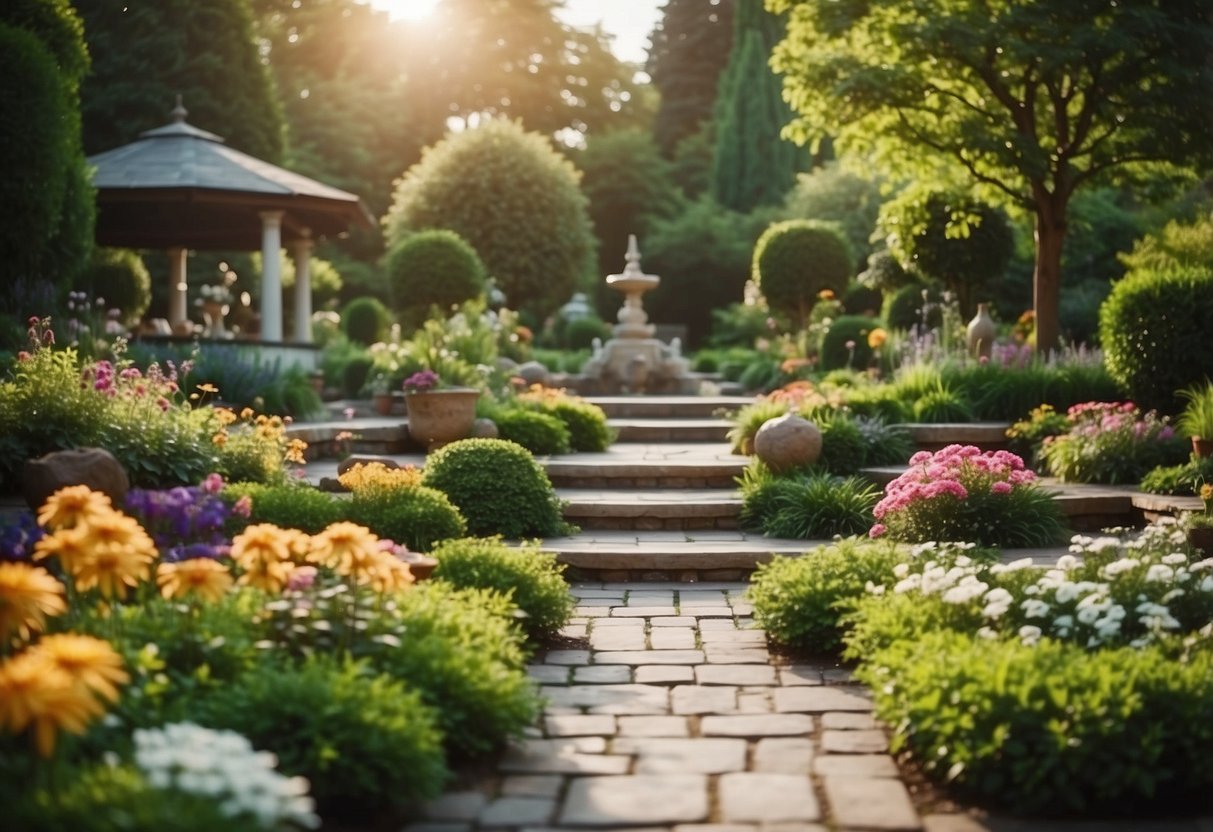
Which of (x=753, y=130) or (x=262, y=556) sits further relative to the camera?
(x=753, y=130)

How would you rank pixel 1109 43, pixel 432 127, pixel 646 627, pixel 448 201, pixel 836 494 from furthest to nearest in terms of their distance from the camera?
1. pixel 432 127
2. pixel 448 201
3. pixel 1109 43
4. pixel 836 494
5. pixel 646 627

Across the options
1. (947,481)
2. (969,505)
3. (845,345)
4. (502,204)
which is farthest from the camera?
(502,204)

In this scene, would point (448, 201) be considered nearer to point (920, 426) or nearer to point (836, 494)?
point (920, 426)

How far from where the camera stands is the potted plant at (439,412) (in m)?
10.8

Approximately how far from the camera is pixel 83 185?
12438 millimetres

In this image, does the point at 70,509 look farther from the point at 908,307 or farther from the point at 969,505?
the point at 908,307

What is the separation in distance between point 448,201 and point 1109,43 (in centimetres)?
1695

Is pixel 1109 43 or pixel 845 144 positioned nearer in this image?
pixel 1109 43

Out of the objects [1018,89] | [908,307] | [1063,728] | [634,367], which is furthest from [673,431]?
[1063,728]

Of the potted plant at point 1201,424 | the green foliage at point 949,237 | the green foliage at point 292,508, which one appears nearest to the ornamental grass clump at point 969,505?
the potted plant at point 1201,424

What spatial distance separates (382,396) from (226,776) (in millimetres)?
11303

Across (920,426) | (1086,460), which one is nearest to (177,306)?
(920,426)

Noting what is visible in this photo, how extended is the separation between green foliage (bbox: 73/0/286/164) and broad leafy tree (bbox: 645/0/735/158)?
1760 cm

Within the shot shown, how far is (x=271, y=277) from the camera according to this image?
52.6ft
